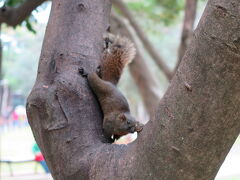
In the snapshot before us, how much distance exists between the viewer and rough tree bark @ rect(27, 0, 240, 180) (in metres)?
0.75

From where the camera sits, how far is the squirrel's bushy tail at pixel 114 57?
1.43 metres

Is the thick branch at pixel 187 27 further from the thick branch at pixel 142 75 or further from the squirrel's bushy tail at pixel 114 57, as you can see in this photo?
the squirrel's bushy tail at pixel 114 57

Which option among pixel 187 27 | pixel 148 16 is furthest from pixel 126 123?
pixel 148 16

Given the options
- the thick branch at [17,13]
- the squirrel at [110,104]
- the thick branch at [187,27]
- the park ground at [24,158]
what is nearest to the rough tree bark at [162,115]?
the squirrel at [110,104]

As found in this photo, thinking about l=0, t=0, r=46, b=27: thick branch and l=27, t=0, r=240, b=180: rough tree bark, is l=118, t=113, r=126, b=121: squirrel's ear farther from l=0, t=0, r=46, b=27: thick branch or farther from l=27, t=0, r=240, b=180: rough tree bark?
l=0, t=0, r=46, b=27: thick branch

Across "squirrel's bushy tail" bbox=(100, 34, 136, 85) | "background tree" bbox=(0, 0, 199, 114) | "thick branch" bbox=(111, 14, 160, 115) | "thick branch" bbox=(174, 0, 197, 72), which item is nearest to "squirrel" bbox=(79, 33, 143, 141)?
"squirrel's bushy tail" bbox=(100, 34, 136, 85)

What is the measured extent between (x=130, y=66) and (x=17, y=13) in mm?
2357

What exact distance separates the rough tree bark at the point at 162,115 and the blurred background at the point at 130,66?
4.57 feet

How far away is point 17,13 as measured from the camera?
8.17 feet

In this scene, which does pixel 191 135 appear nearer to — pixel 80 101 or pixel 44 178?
pixel 80 101

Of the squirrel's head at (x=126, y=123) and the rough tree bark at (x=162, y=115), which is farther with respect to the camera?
the squirrel's head at (x=126, y=123)

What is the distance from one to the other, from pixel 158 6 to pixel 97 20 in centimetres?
462

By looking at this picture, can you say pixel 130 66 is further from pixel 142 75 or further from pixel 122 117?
pixel 122 117

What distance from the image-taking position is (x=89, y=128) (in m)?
1.11
